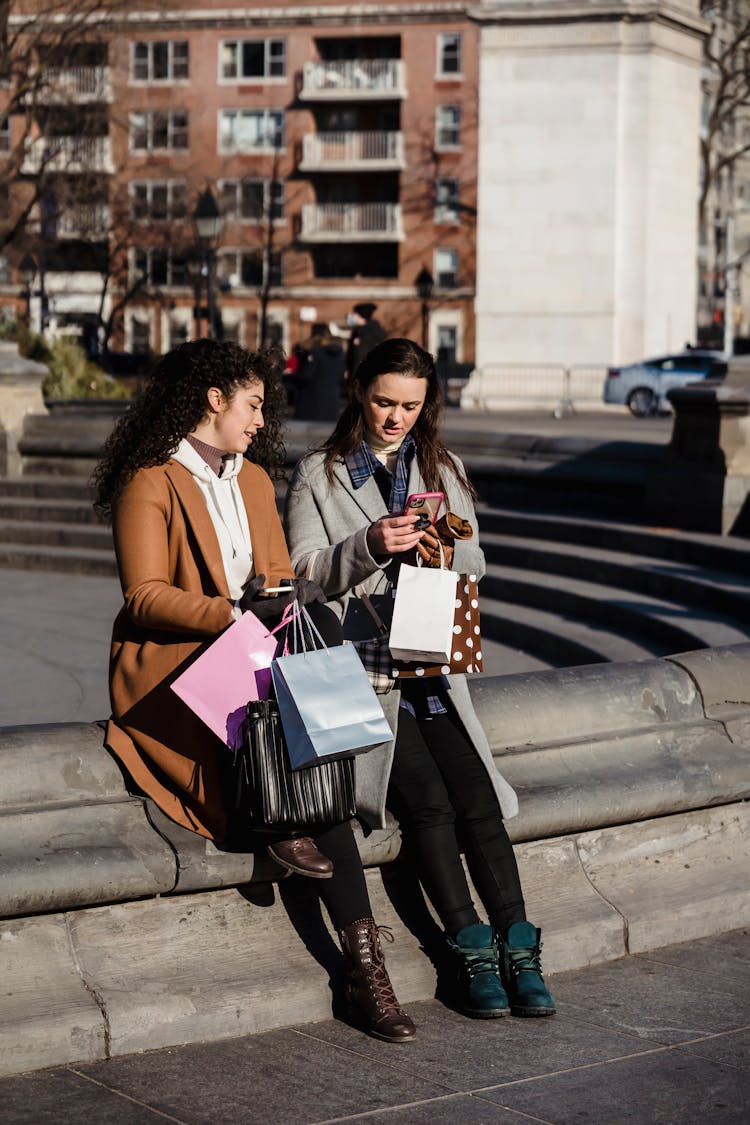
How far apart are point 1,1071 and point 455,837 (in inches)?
53.1

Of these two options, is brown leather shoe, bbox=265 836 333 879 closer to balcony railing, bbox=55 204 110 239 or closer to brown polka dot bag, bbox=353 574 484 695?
brown polka dot bag, bbox=353 574 484 695

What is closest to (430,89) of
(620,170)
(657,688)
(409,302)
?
(409,302)

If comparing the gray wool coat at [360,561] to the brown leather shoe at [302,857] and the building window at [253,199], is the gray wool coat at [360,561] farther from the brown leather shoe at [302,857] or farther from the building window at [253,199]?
the building window at [253,199]

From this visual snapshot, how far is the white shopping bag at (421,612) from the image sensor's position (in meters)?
4.56

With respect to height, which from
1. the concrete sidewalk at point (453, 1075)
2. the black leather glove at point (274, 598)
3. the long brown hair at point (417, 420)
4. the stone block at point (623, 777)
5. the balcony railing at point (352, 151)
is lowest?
the concrete sidewalk at point (453, 1075)

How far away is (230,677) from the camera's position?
4.35 m

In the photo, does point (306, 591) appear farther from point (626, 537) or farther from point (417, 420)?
point (626, 537)

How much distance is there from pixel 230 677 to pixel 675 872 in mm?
1817

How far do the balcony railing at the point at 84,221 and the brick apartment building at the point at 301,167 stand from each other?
661 mm

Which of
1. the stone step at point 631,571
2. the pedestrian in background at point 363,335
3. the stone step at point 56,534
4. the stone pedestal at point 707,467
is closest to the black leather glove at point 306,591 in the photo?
the stone step at point 631,571

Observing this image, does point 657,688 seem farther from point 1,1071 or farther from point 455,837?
point 1,1071

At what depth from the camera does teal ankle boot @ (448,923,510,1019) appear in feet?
14.8

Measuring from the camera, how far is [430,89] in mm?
62062

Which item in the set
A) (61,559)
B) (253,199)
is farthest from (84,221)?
(61,559)
